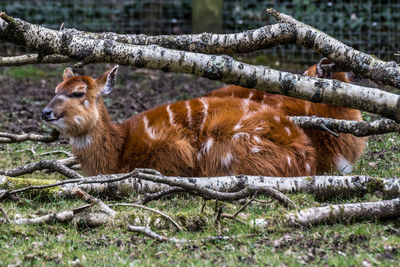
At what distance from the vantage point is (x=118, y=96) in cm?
966

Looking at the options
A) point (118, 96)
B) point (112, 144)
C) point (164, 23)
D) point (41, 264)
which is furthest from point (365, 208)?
point (164, 23)

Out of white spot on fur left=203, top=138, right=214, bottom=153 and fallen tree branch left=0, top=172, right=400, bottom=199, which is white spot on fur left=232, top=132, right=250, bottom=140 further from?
fallen tree branch left=0, top=172, right=400, bottom=199

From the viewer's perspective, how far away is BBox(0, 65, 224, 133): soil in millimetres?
8339

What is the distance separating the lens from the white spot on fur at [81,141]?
5285 millimetres

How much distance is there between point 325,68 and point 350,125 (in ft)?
2.33

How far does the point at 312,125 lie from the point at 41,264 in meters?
2.66

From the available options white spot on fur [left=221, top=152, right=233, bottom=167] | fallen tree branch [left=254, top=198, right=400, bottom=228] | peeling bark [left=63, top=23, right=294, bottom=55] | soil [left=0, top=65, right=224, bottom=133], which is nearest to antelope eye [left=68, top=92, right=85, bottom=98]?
peeling bark [left=63, top=23, right=294, bottom=55]

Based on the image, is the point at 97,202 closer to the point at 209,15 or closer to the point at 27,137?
the point at 27,137

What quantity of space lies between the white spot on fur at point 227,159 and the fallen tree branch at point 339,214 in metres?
1.29

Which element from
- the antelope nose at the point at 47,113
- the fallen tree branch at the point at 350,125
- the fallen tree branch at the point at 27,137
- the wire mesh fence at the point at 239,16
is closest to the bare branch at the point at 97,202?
the antelope nose at the point at 47,113

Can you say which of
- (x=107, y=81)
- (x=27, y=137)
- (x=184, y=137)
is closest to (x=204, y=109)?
(x=184, y=137)

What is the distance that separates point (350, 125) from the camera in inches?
183

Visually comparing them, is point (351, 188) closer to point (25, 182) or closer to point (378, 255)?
point (378, 255)

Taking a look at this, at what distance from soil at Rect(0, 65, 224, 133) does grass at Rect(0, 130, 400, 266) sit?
406 cm
